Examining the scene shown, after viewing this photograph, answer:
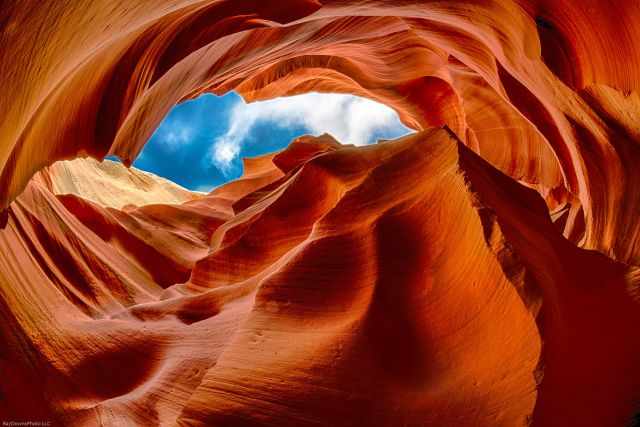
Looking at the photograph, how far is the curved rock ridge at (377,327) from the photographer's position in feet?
8.84

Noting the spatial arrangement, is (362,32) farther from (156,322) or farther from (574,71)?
(156,322)

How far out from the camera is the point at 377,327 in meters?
3.09

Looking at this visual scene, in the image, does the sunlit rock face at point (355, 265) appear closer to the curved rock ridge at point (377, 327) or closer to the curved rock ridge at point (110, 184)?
the curved rock ridge at point (377, 327)

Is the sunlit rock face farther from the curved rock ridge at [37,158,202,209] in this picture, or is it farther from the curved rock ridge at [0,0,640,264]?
the curved rock ridge at [37,158,202,209]

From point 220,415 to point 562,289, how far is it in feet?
7.63

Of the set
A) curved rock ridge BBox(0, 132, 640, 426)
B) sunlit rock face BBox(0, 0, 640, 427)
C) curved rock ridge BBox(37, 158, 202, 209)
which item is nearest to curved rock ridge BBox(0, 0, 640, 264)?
sunlit rock face BBox(0, 0, 640, 427)

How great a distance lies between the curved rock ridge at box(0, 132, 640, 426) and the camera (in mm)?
2693

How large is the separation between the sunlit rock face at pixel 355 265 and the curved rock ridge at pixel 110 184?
3128 mm

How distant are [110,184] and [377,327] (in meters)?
9.36

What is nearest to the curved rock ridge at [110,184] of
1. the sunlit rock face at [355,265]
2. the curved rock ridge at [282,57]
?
the sunlit rock face at [355,265]

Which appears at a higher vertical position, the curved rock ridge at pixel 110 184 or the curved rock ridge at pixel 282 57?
the curved rock ridge at pixel 110 184

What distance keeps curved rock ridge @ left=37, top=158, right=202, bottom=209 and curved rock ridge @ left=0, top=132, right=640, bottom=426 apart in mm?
3306

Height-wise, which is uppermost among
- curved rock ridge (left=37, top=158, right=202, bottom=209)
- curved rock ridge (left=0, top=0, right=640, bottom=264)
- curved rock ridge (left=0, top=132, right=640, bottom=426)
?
curved rock ridge (left=37, top=158, right=202, bottom=209)

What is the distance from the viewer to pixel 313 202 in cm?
517
